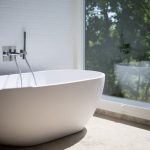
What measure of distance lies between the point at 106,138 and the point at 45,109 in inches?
31.5

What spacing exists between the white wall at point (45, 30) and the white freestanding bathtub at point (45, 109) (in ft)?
3.40

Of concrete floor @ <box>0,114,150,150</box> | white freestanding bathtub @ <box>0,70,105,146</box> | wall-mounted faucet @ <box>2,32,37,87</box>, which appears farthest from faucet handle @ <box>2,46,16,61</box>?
concrete floor @ <box>0,114,150,150</box>

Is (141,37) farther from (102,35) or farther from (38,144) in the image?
(38,144)

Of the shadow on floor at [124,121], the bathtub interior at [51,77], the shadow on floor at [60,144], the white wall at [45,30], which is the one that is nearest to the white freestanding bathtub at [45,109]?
the shadow on floor at [60,144]

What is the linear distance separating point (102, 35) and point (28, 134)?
1903 millimetres

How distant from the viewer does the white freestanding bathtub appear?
2.19m

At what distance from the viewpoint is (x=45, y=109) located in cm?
230

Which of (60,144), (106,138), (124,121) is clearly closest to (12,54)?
(60,144)

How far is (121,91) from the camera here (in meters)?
3.51

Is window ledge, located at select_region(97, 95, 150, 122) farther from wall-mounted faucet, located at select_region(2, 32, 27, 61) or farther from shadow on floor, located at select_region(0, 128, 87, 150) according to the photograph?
wall-mounted faucet, located at select_region(2, 32, 27, 61)

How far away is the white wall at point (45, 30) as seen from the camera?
3.25m

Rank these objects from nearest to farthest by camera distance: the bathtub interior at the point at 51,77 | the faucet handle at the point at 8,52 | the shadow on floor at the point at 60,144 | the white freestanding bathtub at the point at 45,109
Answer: the white freestanding bathtub at the point at 45,109
the shadow on floor at the point at 60,144
the bathtub interior at the point at 51,77
the faucet handle at the point at 8,52

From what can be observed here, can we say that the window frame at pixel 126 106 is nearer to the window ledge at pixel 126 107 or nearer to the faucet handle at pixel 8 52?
the window ledge at pixel 126 107

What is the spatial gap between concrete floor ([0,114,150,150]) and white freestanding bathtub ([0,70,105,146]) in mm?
80
